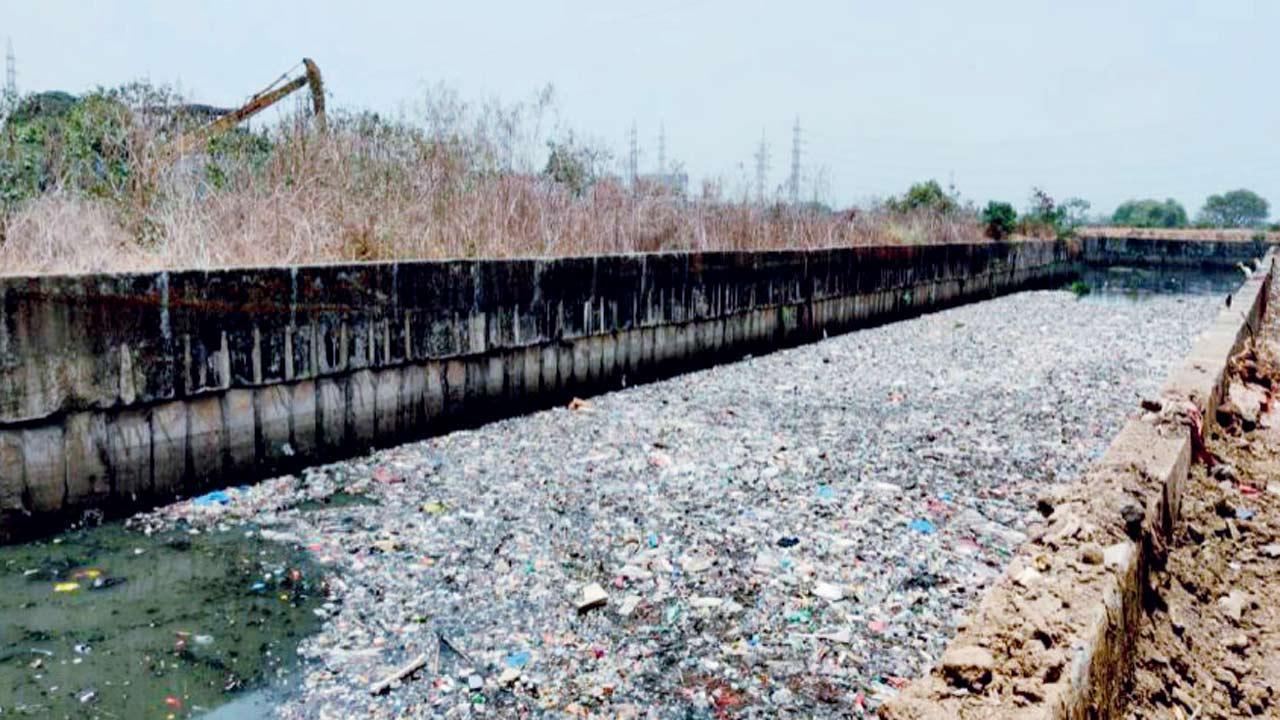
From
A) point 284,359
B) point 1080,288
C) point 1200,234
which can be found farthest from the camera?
point 1200,234

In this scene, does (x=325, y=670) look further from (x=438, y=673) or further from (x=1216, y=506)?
(x=1216, y=506)

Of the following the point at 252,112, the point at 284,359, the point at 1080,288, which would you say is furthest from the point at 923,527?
the point at 1080,288

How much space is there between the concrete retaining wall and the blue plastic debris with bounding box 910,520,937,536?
3.31 meters

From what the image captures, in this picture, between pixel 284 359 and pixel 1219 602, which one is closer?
pixel 1219 602

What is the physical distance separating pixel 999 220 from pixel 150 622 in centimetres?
2613

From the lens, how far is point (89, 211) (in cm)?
553

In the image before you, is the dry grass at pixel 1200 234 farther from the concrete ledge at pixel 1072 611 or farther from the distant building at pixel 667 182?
the concrete ledge at pixel 1072 611

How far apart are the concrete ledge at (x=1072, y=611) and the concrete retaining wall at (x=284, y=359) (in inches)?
155

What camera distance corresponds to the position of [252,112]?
8.68m

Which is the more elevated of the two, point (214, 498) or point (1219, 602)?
point (214, 498)

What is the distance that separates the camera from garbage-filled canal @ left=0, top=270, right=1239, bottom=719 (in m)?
3.04

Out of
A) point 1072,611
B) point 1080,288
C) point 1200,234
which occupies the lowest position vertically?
point 1072,611

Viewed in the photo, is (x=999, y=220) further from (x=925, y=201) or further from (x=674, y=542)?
(x=674, y=542)

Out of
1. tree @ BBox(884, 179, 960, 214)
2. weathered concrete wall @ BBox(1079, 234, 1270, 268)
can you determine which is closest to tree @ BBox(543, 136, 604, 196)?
tree @ BBox(884, 179, 960, 214)
